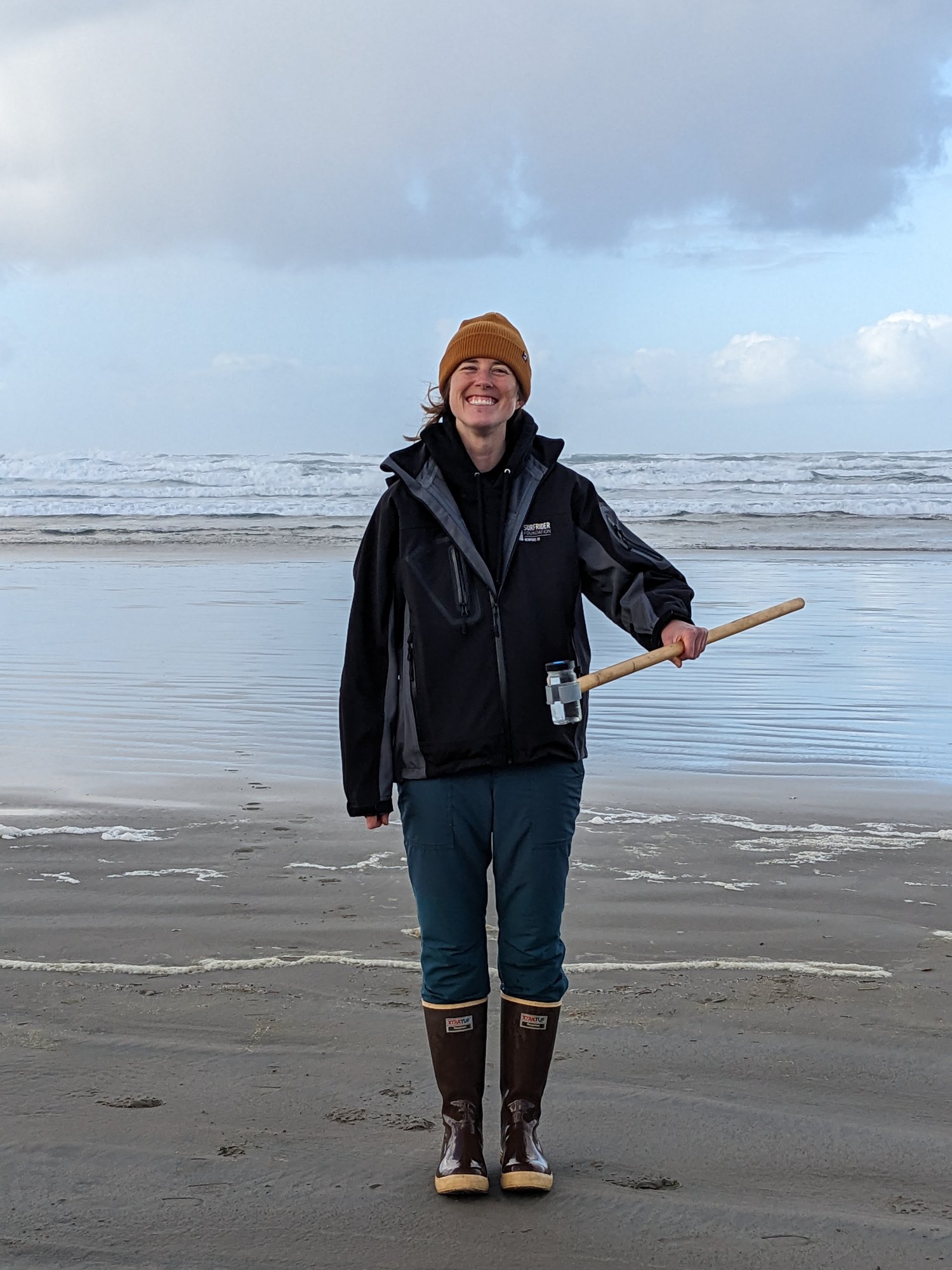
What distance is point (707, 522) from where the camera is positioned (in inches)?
1196

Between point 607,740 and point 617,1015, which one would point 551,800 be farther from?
point 607,740

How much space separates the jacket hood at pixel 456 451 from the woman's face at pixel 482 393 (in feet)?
0.13

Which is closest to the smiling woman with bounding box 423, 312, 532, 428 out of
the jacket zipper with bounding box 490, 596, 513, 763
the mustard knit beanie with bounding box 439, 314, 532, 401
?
the mustard knit beanie with bounding box 439, 314, 532, 401

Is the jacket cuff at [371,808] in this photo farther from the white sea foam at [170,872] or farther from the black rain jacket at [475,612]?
the white sea foam at [170,872]

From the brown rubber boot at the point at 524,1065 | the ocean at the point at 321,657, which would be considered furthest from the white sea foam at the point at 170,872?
the brown rubber boot at the point at 524,1065

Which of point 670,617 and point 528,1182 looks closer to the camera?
point 528,1182

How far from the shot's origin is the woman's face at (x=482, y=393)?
3.01 meters

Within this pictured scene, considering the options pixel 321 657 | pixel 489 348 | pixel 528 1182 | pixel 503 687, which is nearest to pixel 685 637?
pixel 503 687

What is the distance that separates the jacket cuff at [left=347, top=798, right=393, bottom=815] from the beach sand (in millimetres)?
765

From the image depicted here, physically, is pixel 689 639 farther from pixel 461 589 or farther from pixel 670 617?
pixel 461 589

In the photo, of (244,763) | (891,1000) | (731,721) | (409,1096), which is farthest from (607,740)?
(409,1096)

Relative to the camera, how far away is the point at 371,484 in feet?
146

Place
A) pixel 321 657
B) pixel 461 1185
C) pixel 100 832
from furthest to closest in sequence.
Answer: pixel 321 657, pixel 100 832, pixel 461 1185

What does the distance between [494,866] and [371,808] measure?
33 centimetres
